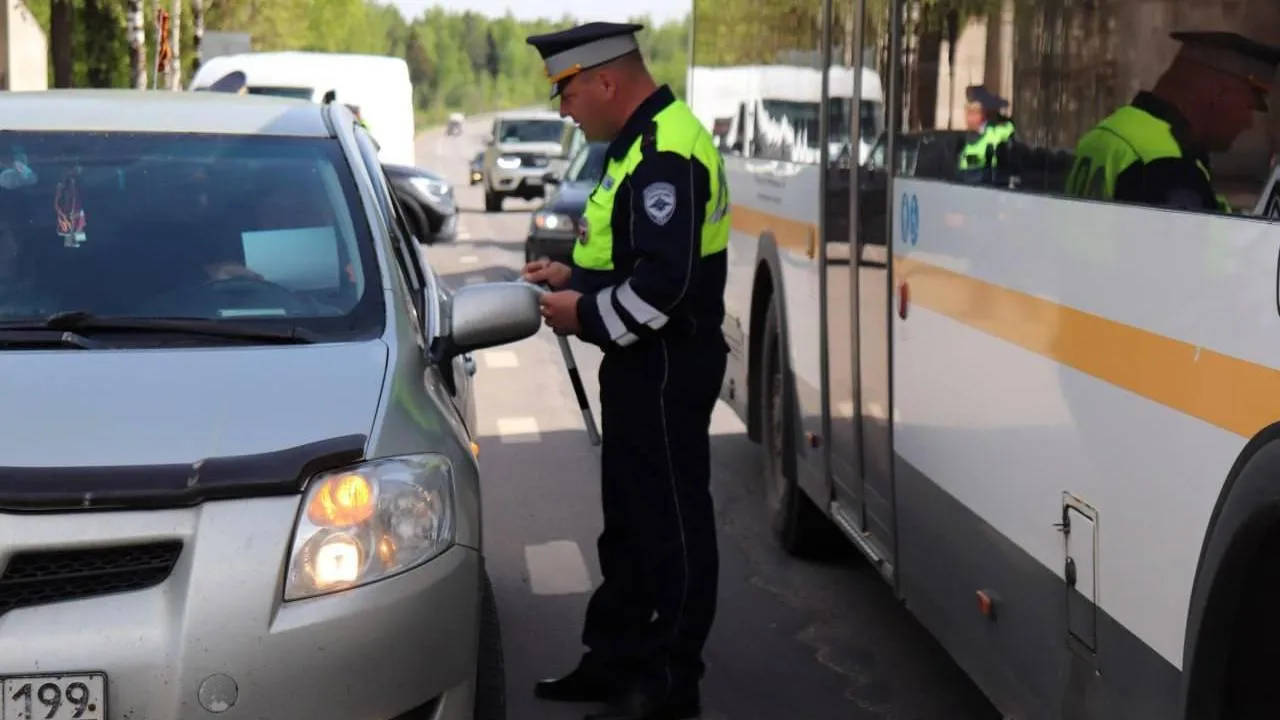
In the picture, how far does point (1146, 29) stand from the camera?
142 inches

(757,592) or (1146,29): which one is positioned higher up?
(1146,29)

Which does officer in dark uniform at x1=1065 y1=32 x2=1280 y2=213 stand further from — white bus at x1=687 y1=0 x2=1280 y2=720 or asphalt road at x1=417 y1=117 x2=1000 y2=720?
asphalt road at x1=417 y1=117 x2=1000 y2=720

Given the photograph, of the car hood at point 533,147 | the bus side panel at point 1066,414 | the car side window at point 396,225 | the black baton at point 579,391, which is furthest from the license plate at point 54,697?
the car hood at point 533,147

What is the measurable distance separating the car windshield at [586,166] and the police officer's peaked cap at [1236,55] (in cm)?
1676

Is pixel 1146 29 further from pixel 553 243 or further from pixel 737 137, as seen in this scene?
pixel 553 243

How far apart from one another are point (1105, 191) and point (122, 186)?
8.65 feet

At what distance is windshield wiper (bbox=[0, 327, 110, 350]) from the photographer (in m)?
4.44

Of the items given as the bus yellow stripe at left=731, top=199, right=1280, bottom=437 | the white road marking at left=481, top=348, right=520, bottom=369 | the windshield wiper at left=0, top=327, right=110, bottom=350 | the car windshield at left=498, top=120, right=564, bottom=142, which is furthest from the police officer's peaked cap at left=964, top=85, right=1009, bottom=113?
the car windshield at left=498, top=120, right=564, bottom=142

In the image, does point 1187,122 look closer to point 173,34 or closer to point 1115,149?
point 1115,149

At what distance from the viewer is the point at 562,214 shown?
19.8 meters

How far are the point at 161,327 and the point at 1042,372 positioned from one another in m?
2.03

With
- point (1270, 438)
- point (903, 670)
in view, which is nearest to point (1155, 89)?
point (1270, 438)

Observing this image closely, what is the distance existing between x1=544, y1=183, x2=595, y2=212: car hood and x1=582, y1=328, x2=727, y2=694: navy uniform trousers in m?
14.1

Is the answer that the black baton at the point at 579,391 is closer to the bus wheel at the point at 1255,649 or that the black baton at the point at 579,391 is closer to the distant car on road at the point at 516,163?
the bus wheel at the point at 1255,649
